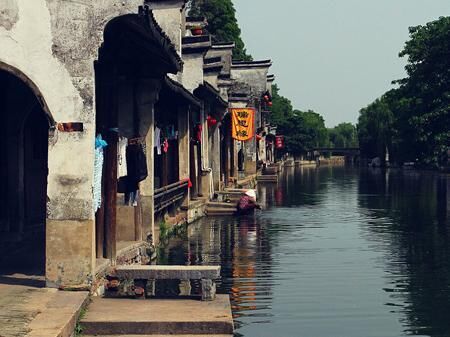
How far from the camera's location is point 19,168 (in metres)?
16.1

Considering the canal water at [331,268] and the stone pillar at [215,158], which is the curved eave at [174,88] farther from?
the stone pillar at [215,158]

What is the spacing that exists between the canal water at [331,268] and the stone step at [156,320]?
82 centimetres

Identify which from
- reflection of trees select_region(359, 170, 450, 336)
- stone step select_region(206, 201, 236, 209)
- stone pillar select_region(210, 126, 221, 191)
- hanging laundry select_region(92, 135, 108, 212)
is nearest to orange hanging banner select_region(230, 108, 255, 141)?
stone pillar select_region(210, 126, 221, 191)

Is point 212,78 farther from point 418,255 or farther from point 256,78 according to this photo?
point 256,78

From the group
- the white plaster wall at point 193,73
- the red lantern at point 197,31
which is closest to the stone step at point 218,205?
the white plaster wall at point 193,73

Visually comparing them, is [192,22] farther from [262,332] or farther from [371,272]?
[262,332]

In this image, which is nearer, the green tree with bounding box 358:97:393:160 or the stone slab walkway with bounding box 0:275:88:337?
the stone slab walkway with bounding box 0:275:88:337

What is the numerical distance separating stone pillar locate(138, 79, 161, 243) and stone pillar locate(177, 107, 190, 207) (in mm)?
7967

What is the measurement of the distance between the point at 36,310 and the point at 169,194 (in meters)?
12.9

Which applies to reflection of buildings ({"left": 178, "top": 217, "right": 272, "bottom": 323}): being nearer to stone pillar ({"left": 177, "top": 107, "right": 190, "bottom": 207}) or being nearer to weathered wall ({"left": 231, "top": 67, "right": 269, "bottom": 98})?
stone pillar ({"left": 177, "top": 107, "right": 190, "bottom": 207})

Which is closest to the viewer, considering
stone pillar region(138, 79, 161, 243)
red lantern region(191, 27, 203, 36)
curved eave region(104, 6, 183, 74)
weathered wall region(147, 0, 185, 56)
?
curved eave region(104, 6, 183, 74)

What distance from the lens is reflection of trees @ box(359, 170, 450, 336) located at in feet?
41.0

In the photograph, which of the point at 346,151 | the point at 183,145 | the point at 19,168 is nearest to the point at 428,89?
the point at 183,145

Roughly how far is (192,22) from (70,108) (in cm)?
2751
